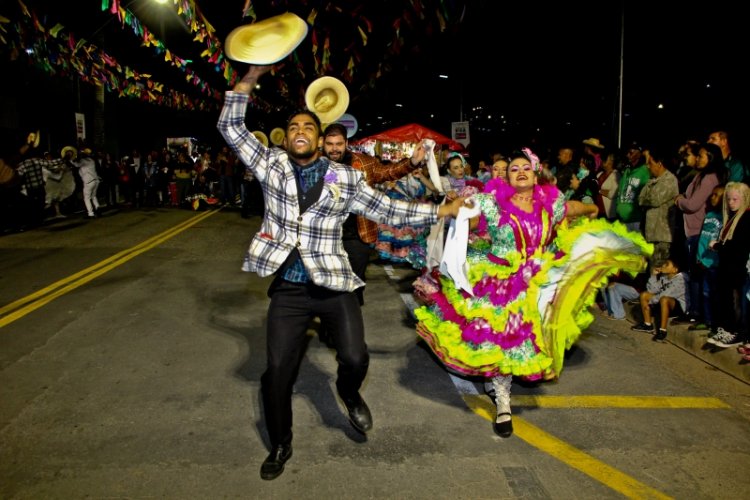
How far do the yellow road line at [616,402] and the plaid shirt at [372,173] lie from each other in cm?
218

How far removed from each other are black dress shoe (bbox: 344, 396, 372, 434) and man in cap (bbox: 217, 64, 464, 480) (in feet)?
1.45

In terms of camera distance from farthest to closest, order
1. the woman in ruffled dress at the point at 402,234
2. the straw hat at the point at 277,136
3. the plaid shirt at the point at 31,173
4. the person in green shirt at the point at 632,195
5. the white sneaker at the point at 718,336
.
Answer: the plaid shirt at the point at 31,173 → the straw hat at the point at 277,136 → the woman in ruffled dress at the point at 402,234 → the person in green shirt at the point at 632,195 → the white sneaker at the point at 718,336

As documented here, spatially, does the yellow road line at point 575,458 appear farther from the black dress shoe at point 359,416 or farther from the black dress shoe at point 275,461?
the black dress shoe at point 275,461

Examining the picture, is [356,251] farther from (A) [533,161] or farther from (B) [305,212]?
(B) [305,212]

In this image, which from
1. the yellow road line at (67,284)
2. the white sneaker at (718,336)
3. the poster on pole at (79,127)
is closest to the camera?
the white sneaker at (718,336)

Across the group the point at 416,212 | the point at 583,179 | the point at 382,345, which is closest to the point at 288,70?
the point at 583,179

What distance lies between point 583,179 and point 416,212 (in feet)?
23.2

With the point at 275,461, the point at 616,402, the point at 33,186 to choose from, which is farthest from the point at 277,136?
the point at 275,461

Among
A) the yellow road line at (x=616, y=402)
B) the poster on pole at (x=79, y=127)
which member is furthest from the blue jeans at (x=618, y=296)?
the poster on pole at (x=79, y=127)

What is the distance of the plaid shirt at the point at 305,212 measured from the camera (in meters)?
3.48

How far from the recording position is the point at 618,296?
298 inches

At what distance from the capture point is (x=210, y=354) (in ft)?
18.3

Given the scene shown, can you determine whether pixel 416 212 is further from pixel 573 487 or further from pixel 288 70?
pixel 288 70

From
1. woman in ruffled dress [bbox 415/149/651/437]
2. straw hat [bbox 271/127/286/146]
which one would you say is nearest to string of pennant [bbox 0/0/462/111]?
straw hat [bbox 271/127/286/146]
